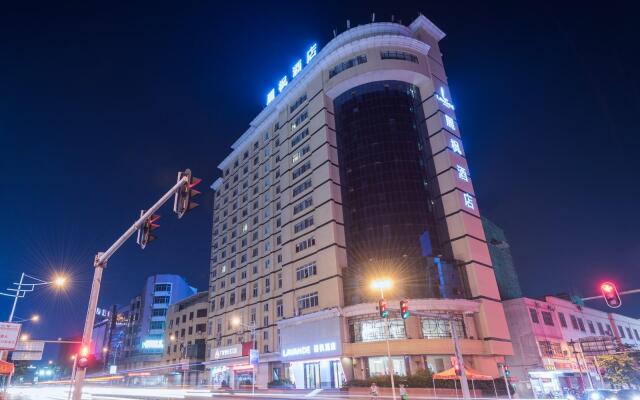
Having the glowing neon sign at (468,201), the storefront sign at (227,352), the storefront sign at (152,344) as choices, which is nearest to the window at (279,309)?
the storefront sign at (227,352)

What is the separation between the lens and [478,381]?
4059 cm

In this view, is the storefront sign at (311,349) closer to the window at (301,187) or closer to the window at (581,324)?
the window at (301,187)

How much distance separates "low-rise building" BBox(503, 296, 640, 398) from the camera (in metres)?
45.0

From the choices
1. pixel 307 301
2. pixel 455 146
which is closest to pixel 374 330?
pixel 307 301

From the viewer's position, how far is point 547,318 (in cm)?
5678

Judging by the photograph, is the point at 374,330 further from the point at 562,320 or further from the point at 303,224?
the point at 562,320

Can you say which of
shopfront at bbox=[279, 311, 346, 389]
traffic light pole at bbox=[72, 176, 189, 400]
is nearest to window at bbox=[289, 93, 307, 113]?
shopfront at bbox=[279, 311, 346, 389]

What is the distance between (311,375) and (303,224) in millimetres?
22626

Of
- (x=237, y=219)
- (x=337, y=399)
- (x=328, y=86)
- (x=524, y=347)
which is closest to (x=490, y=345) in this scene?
(x=524, y=347)

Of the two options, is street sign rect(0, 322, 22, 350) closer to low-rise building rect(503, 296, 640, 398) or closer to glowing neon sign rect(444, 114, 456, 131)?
low-rise building rect(503, 296, 640, 398)

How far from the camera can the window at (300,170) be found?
6556cm

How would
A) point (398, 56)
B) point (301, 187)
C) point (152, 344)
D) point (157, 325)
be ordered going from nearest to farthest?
1. point (398, 56)
2. point (301, 187)
3. point (152, 344)
4. point (157, 325)

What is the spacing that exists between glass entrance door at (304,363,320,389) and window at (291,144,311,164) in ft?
111

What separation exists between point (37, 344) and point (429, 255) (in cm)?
4441
